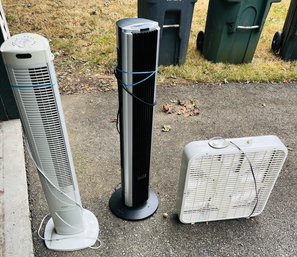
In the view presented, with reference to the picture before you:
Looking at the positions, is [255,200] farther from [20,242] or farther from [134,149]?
[20,242]

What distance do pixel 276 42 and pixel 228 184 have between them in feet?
11.6

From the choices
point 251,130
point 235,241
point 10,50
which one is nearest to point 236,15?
point 251,130

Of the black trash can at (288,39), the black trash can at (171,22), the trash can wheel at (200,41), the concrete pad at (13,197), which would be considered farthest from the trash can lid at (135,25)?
the black trash can at (288,39)

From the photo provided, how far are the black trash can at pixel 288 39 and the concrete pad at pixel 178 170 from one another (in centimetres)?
81

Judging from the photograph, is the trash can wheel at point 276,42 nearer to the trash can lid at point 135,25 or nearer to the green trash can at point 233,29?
the green trash can at point 233,29

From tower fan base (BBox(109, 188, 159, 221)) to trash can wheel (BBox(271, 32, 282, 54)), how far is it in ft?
11.7

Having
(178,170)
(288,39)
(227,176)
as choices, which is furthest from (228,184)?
(288,39)

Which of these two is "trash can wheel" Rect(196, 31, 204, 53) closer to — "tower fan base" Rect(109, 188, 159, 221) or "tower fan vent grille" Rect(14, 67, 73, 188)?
"tower fan base" Rect(109, 188, 159, 221)

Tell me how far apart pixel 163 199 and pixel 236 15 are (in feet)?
9.20

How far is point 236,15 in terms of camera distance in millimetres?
4035

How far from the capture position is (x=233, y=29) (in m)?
4.14

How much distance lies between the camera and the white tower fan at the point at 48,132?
1.40 metres

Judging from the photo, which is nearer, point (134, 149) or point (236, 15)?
point (134, 149)

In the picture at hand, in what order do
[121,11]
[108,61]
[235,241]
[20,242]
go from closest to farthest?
1. [20,242]
2. [235,241]
3. [108,61]
4. [121,11]
